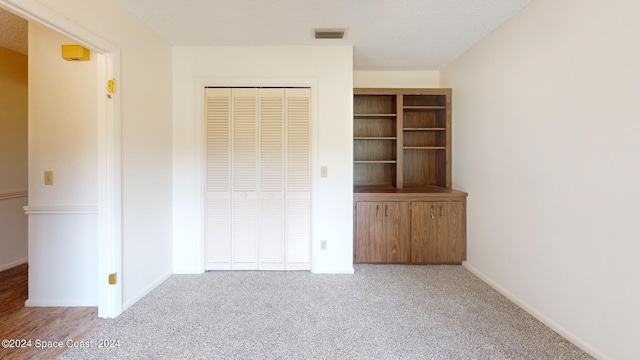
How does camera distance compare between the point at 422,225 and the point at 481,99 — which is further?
the point at 422,225

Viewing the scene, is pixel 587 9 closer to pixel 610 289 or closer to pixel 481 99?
pixel 481 99

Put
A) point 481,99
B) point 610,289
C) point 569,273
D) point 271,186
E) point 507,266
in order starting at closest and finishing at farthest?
point 610,289 < point 569,273 < point 507,266 < point 481,99 < point 271,186

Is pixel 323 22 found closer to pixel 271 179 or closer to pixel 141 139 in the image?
pixel 271 179

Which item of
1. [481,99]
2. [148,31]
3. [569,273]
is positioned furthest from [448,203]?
[148,31]

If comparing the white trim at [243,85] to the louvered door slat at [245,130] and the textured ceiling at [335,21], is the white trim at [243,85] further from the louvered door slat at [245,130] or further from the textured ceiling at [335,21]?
the textured ceiling at [335,21]

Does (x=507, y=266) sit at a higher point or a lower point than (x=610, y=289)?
lower

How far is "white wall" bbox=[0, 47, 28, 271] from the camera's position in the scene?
10.2ft

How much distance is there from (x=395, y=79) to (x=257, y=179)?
2426 mm

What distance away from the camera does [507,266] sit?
8.15 ft

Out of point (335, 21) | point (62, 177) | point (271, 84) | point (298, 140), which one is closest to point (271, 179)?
point (298, 140)

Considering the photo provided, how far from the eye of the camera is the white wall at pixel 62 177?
2.28m

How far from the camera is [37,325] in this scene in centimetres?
204

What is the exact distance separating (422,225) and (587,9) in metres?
2.23

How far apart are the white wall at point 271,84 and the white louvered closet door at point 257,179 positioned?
4.4 inches
